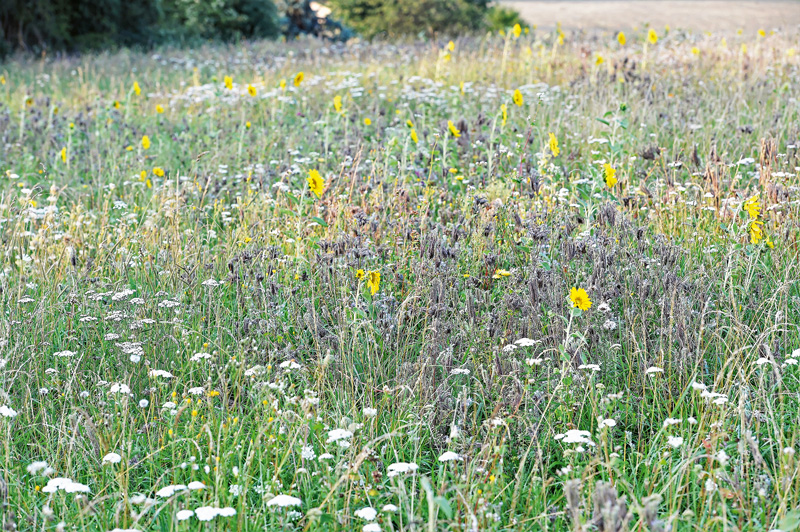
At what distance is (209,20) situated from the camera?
1630 centimetres

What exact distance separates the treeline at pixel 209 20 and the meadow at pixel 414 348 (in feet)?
28.2

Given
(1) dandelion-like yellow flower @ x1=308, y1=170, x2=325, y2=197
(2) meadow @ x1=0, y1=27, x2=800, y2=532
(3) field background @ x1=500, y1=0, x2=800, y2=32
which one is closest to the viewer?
(2) meadow @ x1=0, y1=27, x2=800, y2=532

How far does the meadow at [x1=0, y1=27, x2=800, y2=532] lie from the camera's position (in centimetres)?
226

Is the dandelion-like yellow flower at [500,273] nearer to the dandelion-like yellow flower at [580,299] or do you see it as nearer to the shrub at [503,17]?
the dandelion-like yellow flower at [580,299]

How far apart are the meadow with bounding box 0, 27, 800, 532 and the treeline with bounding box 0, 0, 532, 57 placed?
859 cm

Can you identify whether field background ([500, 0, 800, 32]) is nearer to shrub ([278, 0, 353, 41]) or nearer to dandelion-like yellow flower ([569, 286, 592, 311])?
shrub ([278, 0, 353, 41])

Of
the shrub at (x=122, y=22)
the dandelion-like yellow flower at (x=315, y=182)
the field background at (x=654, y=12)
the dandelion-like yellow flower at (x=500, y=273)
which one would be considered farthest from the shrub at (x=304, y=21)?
the dandelion-like yellow flower at (x=500, y=273)

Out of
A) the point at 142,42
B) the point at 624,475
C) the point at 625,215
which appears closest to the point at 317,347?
the point at 624,475

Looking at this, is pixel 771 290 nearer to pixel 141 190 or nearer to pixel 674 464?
pixel 674 464

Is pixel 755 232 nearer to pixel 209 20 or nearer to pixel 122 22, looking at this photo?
pixel 122 22

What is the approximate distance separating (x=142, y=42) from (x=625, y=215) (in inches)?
504

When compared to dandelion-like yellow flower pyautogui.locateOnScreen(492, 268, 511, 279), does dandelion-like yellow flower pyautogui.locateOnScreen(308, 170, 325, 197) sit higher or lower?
higher

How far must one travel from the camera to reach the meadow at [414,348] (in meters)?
2.26

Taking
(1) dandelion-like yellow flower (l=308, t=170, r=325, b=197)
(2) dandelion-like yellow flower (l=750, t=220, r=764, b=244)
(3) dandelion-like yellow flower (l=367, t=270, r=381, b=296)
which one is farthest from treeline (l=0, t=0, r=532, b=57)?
(2) dandelion-like yellow flower (l=750, t=220, r=764, b=244)
